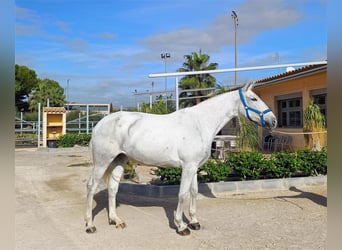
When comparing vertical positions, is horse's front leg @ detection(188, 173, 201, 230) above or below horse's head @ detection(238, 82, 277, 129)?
below

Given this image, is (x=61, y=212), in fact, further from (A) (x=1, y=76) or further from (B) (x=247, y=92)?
(A) (x=1, y=76)

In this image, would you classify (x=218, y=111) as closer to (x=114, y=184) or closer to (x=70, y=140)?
(x=114, y=184)

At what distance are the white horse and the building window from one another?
8.17 meters

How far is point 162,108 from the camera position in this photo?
8.59m

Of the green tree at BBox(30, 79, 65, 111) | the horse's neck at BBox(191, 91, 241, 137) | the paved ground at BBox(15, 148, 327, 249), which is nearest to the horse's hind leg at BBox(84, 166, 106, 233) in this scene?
the paved ground at BBox(15, 148, 327, 249)

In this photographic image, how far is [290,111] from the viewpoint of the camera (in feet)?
39.6

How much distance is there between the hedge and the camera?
6.00 metres

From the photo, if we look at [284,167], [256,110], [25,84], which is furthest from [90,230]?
[25,84]

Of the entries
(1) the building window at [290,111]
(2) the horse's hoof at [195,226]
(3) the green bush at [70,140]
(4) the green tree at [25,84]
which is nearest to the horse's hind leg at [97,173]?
(2) the horse's hoof at [195,226]

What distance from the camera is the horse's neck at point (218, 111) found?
393 centimetres

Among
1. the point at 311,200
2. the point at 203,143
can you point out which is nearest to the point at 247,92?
the point at 203,143

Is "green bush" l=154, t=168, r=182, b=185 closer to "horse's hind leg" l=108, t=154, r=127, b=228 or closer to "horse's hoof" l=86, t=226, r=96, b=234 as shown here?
"horse's hind leg" l=108, t=154, r=127, b=228

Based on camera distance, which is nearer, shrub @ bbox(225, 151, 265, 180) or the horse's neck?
the horse's neck

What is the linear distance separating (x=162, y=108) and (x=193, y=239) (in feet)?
17.6
